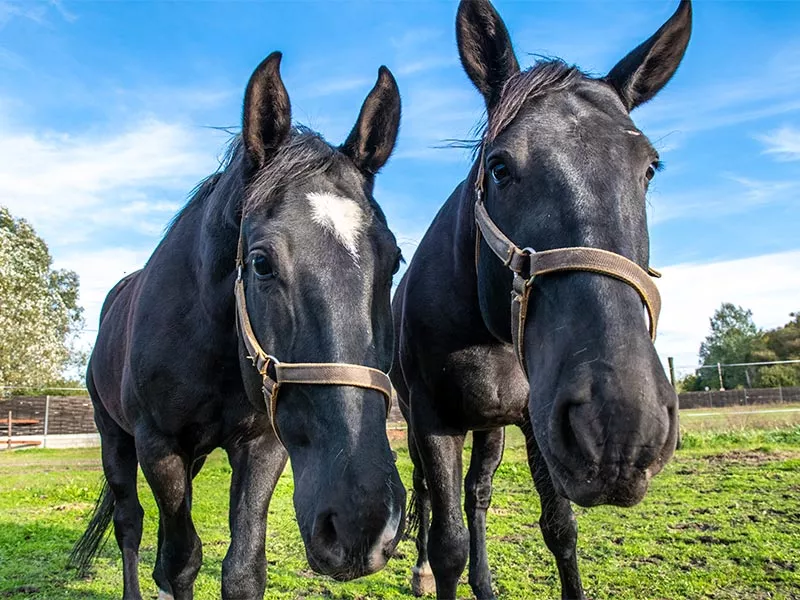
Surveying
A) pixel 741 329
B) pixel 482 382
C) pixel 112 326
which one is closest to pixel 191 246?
pixel 112 326

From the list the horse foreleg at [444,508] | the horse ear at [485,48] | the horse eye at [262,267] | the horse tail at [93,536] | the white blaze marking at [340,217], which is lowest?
the horse tail at [93,536]

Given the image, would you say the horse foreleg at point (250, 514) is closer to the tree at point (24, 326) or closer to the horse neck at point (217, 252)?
the horse neck at point (217, 252)

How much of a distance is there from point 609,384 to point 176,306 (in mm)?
2604

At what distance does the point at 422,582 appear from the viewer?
16.1 feet

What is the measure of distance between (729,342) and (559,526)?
64216 mm

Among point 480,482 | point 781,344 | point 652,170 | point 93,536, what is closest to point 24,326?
point 93,536

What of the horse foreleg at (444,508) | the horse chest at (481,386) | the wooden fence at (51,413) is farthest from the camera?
the wooden fence at (51,413)

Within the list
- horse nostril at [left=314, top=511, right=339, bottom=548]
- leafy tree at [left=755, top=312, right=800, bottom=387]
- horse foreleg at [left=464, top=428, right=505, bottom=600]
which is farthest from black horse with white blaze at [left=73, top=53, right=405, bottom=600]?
leafy tree at [left=755, top=312, right=800, bottom=387]

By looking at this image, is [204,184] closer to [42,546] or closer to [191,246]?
[191,246]

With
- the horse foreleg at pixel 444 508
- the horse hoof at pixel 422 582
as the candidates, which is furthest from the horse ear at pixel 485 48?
the horse hoof at pixel 422 582

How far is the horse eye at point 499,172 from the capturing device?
247cm

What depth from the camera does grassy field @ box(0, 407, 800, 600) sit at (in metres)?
4.54

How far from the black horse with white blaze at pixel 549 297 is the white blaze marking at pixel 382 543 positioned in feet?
1.73

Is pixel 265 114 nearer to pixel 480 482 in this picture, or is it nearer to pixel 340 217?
pixel 340 217
